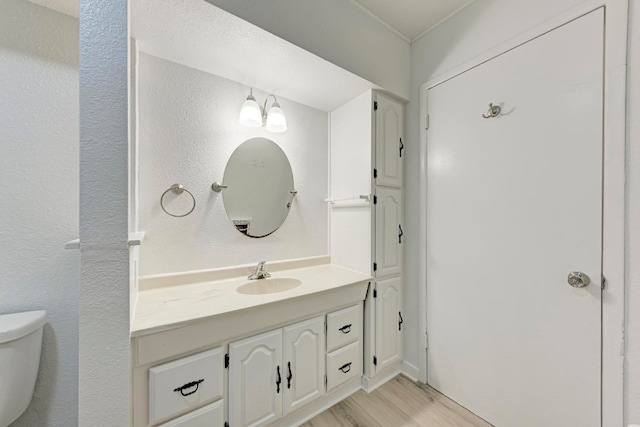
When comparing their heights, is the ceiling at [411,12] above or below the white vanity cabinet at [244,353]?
above

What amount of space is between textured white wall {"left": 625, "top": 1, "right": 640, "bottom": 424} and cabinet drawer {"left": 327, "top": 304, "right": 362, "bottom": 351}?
1.17 metres

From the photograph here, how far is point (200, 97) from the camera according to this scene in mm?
1454

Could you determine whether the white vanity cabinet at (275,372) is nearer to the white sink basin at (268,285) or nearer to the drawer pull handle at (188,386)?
the drawer pull handle at (188,386)

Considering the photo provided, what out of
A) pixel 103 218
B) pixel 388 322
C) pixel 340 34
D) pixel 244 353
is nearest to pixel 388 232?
pixel 388 322

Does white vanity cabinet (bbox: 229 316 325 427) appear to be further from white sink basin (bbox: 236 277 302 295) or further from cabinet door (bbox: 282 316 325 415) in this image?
white sink basin (bbox: 236 277 302 295)

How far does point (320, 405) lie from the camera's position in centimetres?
145

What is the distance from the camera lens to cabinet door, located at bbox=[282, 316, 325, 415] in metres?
1.28

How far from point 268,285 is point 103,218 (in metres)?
0.97

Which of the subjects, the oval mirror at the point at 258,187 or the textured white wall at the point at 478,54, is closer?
the textured white wall at the point at 478,54

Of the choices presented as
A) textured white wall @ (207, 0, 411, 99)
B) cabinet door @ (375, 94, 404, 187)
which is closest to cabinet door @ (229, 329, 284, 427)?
cabinet door @ (375, 94, 404, 187)

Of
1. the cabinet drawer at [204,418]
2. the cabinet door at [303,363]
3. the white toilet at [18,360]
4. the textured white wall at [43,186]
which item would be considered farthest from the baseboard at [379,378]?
the white toilet at [18,360]

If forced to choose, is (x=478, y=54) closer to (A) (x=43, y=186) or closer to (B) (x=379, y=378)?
(B) (x=379, y=378)

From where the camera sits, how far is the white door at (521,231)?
104cm

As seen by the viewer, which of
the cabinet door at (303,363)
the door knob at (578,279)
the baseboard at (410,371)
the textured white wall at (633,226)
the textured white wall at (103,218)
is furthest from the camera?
the baseboard at (410,371)
